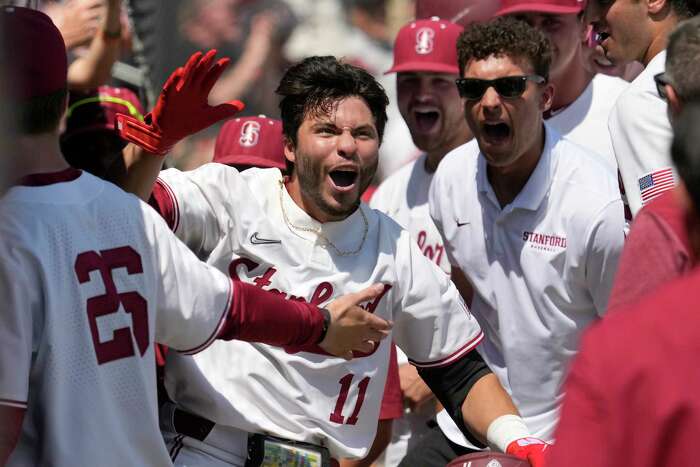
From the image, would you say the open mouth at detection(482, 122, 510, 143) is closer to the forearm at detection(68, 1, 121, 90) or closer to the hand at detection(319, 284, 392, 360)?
the hand at detection(319, 284, 392, 360)

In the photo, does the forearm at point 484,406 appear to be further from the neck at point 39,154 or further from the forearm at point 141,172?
the neck at point 39,154

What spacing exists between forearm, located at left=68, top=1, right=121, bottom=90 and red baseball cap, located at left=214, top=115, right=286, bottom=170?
26.2 inches

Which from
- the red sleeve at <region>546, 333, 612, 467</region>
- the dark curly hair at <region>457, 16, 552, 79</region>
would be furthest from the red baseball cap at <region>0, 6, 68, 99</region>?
the dark curly hair at <region>457, 16, 552, 79</region>

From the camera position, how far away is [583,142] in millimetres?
5766

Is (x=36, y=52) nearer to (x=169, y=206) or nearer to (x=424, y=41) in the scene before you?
(x=169, y=206)

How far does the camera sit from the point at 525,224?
16.6 feet

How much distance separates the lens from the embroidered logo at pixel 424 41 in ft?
21.0

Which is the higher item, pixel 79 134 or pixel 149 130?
pixel 149 130

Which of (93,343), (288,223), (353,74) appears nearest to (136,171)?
(288,223)

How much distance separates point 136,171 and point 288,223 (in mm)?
545

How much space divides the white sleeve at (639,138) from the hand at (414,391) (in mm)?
1949

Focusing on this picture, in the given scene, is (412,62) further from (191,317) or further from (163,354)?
(191,317)

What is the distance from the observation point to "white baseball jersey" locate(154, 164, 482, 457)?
4.15 m

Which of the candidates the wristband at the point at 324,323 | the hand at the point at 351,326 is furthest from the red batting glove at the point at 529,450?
the wristband at the point at 324,323
